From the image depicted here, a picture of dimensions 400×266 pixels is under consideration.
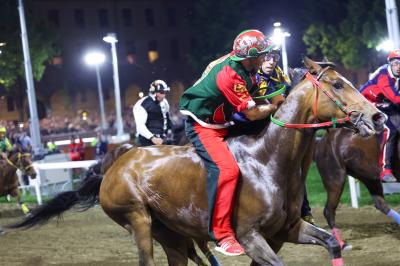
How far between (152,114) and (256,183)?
18.4 ft

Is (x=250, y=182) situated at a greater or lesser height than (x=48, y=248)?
greater

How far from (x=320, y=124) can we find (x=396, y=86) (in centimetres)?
423

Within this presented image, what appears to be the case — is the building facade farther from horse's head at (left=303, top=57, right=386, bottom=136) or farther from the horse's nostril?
the horse's nostril

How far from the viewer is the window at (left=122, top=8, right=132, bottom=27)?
2655 inches

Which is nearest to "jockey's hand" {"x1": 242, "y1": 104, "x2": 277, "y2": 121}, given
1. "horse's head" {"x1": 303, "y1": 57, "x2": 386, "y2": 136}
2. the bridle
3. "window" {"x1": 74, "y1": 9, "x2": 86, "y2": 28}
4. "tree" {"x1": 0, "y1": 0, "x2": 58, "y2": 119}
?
"horse's head" {"x1": 303, "y1": 57, "x2": 386, "y2": 136}

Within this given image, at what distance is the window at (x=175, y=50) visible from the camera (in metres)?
69.4

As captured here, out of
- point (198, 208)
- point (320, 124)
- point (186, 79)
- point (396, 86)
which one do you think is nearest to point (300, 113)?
point (320, 124)

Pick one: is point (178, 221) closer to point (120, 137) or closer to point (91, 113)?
point (120, 137)

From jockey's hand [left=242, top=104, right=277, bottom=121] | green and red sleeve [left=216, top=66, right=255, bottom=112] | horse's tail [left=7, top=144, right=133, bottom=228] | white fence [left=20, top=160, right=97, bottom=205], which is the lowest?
white fence [left=20, top=160, right=97, bottom=205]

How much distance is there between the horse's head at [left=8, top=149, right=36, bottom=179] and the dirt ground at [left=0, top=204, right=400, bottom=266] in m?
2.75

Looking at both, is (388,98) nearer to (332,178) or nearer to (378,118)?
(332,178)

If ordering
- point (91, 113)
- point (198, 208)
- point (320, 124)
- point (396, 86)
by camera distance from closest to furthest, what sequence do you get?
point (320, 124)
point (198, 208)
point (396, 86)
point (91, 113)

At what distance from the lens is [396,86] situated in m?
9.88

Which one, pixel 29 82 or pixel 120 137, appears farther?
pixel 120 137
